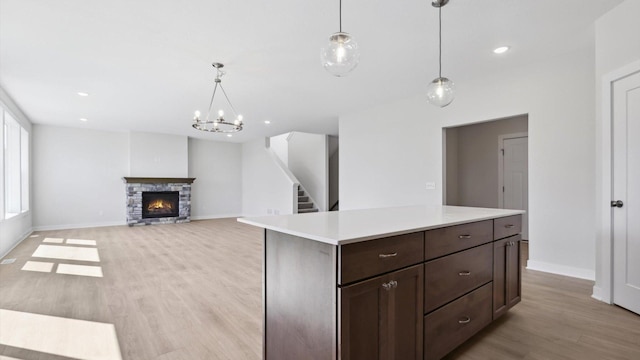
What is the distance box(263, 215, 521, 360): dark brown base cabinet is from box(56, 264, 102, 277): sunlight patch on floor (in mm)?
3217

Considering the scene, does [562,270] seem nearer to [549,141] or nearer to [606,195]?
[606,195]

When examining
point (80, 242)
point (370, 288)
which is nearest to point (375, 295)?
point (370, 288)

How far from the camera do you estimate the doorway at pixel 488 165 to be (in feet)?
18.5

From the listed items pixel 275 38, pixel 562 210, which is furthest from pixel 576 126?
pixel 275 38

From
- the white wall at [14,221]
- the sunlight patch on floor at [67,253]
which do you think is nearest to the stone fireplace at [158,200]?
the white wall at [14,221]

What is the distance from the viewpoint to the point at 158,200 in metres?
8.80

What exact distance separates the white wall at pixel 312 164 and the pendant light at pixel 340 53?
22.1ft

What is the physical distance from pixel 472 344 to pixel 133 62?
4370 mm

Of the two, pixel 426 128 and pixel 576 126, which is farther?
pixel 426 128

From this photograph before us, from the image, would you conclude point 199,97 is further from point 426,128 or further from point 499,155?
point 499,155

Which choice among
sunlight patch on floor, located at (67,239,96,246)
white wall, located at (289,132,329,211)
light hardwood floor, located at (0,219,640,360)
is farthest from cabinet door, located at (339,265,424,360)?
white wall, located at (289,132,329,211)

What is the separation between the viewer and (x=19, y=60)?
141 inches

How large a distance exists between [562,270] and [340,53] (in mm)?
3690

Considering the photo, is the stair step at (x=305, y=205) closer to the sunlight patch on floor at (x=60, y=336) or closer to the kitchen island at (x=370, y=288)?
the sunlight patch on floor at (x=60, y=336)
